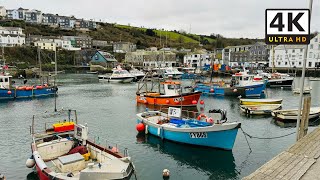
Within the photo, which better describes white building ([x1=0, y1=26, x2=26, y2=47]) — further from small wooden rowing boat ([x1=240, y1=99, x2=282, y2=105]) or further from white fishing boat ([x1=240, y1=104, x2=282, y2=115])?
white fishing boat ([x1=240, y1=104, x2=282, y2=115])

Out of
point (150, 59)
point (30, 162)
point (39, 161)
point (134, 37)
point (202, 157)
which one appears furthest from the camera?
point (134, 37)

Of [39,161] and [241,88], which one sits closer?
[39,161]

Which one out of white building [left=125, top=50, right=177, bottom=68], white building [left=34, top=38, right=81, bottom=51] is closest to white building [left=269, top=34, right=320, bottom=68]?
white building [left=125, top=50, right=177, bottom=68]

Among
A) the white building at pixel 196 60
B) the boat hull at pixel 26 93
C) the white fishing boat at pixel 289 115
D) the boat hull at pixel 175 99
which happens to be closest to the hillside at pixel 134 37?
the white building at pixel 196 60

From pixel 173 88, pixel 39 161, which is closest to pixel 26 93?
pixel 173 88

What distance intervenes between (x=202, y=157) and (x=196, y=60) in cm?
10156

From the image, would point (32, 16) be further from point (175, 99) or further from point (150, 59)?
point (175, 99)

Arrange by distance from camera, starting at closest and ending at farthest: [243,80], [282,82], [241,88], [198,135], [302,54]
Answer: [198,135], [241,88], [243,80], [282,82], [302,54]

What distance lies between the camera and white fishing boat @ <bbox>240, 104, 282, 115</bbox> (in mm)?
30064

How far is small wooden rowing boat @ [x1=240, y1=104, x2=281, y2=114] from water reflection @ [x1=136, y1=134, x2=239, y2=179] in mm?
13100

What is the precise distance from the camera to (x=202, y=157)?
58.6 ft

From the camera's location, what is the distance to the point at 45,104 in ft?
133

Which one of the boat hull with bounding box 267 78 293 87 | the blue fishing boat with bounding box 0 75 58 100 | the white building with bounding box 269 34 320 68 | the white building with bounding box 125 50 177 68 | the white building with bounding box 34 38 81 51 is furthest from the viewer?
the white building with bounding box 34 38 81 51

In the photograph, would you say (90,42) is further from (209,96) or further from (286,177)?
(286,177)
